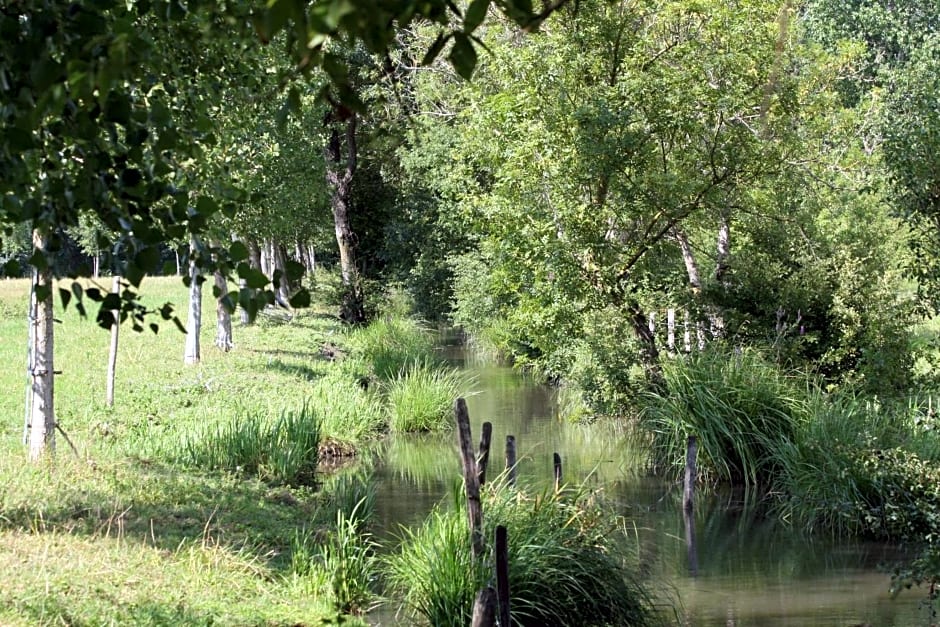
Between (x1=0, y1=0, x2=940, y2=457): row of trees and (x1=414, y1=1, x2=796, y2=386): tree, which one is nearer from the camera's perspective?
(x1=0, y1=0, x2=940, y2=457): row of trees

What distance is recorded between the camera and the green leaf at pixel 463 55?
103 inches

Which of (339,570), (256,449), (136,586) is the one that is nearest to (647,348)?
(256,449)

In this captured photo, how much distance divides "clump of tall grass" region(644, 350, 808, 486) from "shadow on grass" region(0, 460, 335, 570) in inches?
222

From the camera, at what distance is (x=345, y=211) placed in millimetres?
36469

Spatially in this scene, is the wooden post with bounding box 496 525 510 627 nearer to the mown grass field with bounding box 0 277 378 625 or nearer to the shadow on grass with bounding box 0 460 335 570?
the mown grass field with bounding box 0 277 378 625

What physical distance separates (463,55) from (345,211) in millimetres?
34186

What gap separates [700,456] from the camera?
15.2 metres

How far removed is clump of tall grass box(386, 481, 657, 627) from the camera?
816cm

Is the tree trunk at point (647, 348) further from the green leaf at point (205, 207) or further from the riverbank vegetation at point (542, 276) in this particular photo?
the green leaf at point (205, 207)

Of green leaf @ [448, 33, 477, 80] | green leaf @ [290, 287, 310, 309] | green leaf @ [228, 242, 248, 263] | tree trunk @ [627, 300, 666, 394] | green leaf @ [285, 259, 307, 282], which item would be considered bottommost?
tree trunk @ [627, 300, 666, 394]

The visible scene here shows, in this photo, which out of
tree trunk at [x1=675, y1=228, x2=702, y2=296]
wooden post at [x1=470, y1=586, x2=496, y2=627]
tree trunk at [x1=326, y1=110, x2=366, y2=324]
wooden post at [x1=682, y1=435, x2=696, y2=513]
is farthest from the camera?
tree trunk at [x1=326, y1=110, x2=366, y2=324]

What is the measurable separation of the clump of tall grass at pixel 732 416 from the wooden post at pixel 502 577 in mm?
8299

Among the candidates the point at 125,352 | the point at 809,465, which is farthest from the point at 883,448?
the point at 125,352

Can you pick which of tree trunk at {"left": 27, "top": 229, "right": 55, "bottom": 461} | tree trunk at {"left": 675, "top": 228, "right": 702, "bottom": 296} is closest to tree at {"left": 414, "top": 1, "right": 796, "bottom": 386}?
tree trunk at {"left": 675, "top": 228, "right": 702, "bottom": 296}
